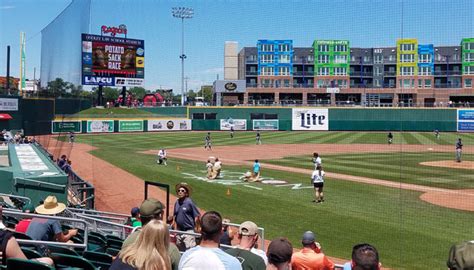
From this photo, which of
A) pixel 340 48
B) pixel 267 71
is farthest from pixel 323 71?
pixel 340 48

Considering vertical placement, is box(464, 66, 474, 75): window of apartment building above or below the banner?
above

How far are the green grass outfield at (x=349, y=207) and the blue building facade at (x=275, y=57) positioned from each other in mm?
16023

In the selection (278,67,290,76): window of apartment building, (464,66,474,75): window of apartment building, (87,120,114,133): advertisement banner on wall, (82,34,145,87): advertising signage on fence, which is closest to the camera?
(464,66,474,75): window of apartment building

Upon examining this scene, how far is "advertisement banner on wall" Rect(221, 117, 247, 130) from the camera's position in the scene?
199 ft

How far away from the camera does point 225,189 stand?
66.6 ft

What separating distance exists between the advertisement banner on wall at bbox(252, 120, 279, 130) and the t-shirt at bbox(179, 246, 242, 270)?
186ft

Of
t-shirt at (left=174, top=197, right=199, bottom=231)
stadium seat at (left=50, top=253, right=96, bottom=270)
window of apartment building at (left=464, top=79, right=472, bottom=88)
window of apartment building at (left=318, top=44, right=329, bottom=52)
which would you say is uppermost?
window of apartment building at (left=318, top=44, right=329, bottom=52)

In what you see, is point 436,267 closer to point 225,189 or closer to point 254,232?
point 254,232

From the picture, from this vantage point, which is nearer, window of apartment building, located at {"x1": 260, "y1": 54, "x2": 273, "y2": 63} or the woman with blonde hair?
the woman with blonde hair

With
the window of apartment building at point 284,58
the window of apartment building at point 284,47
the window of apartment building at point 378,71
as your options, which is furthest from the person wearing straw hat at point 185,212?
the window of apartment building at point 378,71

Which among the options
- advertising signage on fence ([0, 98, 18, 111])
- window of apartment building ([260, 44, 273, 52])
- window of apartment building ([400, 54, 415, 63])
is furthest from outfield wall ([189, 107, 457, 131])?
advertising signage on fence ([0, 98, 18, 111])

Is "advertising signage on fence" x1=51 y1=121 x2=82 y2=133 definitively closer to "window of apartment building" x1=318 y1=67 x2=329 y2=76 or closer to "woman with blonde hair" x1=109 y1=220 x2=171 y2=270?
"woman with blonde hair" x1=109 y1=220 x2=171 y2=270

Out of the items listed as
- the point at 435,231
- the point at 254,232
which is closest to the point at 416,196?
the point at 435,231

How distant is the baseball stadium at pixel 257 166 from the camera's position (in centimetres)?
609
